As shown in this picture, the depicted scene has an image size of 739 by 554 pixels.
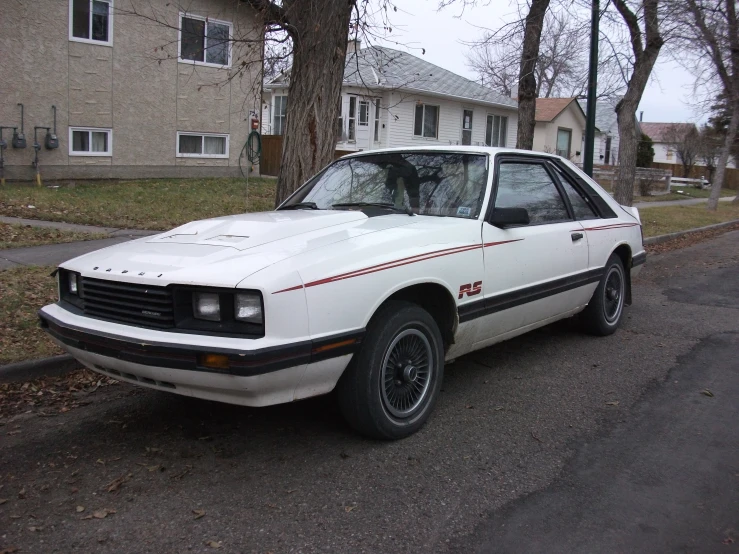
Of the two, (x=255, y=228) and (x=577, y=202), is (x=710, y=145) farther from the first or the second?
(x=255, y=228)

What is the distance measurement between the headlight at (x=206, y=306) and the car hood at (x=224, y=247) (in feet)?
0.27

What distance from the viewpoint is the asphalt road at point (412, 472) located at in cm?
309

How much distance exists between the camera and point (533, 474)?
12.1ft

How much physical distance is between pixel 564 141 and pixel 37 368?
40.2 meters

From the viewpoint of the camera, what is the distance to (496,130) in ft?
107

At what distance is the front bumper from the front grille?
9cm

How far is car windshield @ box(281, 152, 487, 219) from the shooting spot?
4.89 metres

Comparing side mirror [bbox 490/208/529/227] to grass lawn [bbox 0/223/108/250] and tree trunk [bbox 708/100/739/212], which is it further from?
tree trunk [bbox 708/100/739/212]

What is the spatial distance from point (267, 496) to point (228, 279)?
1.06 meters

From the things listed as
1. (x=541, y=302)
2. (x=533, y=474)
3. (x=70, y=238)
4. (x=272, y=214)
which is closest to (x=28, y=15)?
(x=70, y=238)

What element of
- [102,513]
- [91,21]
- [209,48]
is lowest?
[102,513]

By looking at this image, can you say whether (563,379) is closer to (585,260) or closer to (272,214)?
(585,260)

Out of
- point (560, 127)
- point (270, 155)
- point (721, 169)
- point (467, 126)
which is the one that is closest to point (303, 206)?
point (270, 155)

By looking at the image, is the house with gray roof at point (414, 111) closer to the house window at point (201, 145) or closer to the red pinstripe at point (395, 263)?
the house window at point (201, 145)
